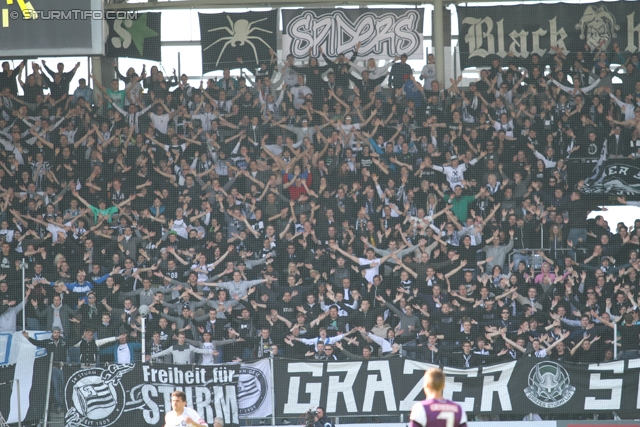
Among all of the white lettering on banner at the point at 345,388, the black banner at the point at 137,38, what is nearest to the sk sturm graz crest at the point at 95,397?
the white lettering on banner at the point at 345,388

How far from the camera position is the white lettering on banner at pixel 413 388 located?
48.4 ft

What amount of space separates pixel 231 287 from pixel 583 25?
32.2ft

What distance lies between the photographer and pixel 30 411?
1466 centimetres

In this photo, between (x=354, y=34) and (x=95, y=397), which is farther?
(x=354, y=34)

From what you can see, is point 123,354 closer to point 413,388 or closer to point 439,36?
point 413,388

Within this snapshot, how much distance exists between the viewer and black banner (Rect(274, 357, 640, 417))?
1467 centimetres

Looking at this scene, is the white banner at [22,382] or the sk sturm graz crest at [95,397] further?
the white banner at [22,382]

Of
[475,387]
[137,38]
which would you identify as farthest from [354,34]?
[475,387]

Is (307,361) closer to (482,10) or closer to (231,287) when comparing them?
(231,287)

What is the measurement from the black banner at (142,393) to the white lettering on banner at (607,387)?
5.58 metres

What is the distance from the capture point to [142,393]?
1465 centimetres

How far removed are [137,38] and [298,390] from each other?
→ 9.61 m

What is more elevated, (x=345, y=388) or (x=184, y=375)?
(x=184, y=375)

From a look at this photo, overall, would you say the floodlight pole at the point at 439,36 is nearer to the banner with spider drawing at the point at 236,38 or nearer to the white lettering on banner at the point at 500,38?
the white lettering on banner at the point at 500,38
